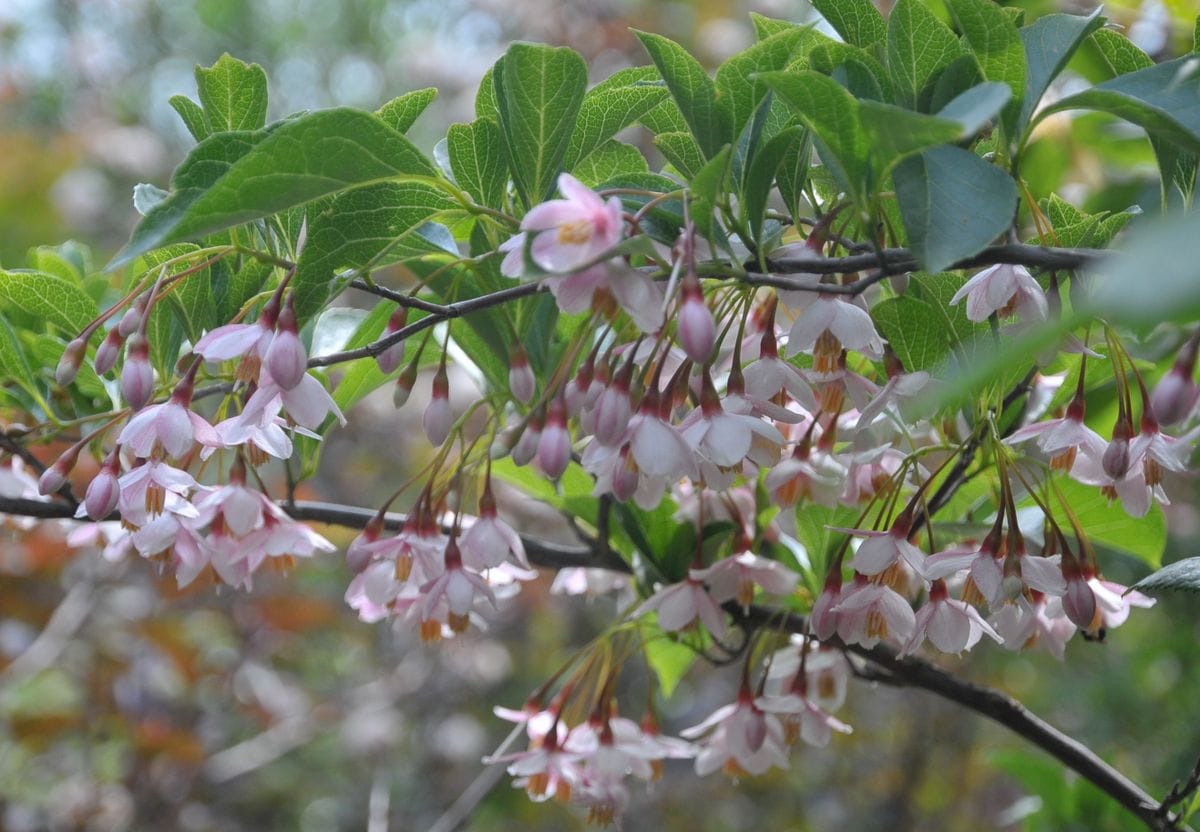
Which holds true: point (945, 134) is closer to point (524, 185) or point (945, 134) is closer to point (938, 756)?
point (524, 185)

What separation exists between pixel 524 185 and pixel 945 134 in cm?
34

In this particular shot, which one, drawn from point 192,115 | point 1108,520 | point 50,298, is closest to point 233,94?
point 192,115

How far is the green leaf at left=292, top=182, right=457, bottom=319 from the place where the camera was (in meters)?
0.80

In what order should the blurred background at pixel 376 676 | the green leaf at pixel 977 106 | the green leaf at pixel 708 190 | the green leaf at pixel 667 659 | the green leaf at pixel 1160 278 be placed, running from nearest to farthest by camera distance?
the green leaf at pixel 1160 278 < the green leaf at pixel 977 106 < the green leaf at pixel 708 190 < the green leaf at pixel 667 659 < the blurred background at pixel 376 676

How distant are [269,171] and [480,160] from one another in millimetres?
237

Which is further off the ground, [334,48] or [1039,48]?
[1039,48]

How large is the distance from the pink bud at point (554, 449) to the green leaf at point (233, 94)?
360 mm

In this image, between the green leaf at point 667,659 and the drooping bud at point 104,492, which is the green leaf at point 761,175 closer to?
the drooping bud at point 104,492

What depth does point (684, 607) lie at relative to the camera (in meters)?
1.04

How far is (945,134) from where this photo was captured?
2.08 feet

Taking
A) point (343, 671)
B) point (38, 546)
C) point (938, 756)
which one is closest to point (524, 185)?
point (38, 546)

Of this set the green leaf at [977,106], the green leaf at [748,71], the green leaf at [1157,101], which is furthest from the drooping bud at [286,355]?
the green leaf at [1157,101]

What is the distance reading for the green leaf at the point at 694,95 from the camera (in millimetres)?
776

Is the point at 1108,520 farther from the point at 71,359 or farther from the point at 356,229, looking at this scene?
the point at 71,359
